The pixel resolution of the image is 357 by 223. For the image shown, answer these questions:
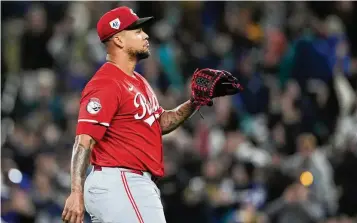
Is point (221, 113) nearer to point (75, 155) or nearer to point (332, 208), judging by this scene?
point (332, 208)

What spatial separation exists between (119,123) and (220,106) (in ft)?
22.8

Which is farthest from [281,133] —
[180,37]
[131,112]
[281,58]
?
[131,112]

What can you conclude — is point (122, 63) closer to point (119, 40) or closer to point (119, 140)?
point (119, 40)

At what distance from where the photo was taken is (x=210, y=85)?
705 centimetres

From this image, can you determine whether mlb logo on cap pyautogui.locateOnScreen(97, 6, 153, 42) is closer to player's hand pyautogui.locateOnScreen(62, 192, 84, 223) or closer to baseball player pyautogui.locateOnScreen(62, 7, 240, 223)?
baseball player pyautogui.locateOnScreen(62, 7, 240, 223)

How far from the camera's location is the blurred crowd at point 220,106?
11898 millimetres

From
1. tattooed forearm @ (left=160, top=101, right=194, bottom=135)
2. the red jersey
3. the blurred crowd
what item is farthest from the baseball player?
the blurred crowd

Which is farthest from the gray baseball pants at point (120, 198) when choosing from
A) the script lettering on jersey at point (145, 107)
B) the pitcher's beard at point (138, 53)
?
the pitcher's beard at point (138, 53)

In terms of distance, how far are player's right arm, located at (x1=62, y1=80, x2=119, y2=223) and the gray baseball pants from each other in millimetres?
225

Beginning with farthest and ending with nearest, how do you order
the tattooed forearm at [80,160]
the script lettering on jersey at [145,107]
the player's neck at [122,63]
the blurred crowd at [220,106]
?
the blurred crowd at [220,106]
the player's neck at [122,63]
the script lettering on jersey at [145,107]
the tattooed forearm at [80,160]

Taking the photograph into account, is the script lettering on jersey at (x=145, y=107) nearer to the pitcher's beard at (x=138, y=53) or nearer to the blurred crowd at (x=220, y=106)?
the pitcher's beard at (x=138, y=53)

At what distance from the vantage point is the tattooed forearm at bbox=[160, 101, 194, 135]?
712 cm

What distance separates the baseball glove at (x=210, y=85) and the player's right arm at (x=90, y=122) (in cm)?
75

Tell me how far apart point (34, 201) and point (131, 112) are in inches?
218
